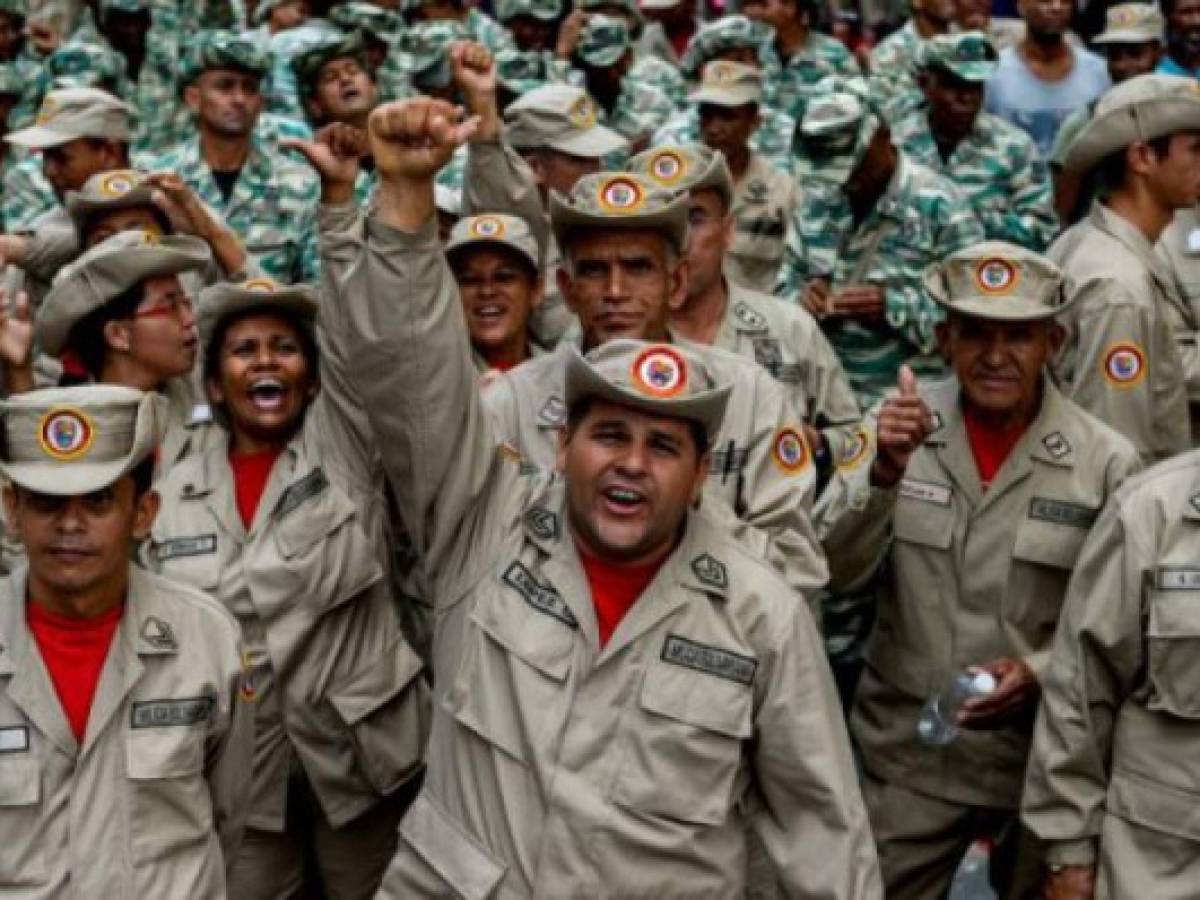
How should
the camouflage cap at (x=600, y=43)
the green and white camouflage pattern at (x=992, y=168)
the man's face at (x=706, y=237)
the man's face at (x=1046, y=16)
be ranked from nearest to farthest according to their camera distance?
the man's face at (x=706, y=237)
the green and white camouflage pattern at (x=992, y=168)
the man's face at (x=1046, y=16)
the camouflage cap at (x=600, y=43)

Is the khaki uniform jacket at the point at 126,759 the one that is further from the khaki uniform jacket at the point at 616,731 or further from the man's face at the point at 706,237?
the man's face at the point at 706,237

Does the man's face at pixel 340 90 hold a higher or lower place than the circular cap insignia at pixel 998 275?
lower

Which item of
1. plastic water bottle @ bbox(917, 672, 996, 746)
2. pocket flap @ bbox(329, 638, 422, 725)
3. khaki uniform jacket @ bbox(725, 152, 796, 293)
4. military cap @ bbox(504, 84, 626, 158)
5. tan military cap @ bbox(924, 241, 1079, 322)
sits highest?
tan military cap @ bbox(924, 241, 1079, 322)

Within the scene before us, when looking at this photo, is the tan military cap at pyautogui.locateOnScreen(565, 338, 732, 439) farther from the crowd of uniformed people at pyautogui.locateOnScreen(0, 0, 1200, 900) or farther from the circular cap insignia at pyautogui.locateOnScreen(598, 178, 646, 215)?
the circular cap insignia at pyautogui.locateOnScreen(598, 178, 646, 215)

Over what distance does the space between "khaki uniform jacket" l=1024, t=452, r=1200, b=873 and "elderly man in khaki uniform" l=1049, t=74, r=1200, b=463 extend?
4.36ft

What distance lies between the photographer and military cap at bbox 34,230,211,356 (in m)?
6.07

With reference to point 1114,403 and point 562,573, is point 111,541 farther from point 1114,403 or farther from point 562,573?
point 1114,403

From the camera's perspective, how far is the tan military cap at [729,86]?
8.98 m

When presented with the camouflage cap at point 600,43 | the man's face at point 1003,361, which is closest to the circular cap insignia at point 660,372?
the man's face at point 1003,361

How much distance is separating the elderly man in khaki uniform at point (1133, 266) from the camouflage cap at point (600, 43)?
488cm

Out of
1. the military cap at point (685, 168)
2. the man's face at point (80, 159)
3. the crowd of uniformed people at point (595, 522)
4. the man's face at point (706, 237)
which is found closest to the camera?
the crowd of uniformed people at point (595, 522)

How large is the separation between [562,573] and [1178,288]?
3.55 metres

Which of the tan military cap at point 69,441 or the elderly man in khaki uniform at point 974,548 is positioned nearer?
the tan military cap at point 69,441

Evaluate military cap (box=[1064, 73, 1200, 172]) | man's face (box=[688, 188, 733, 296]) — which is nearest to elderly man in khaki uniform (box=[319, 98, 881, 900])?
man's face (box=[688, 188, 733, 296])
